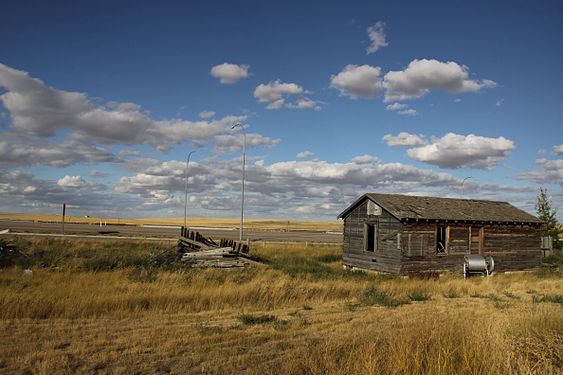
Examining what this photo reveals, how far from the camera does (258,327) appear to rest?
9.28 m

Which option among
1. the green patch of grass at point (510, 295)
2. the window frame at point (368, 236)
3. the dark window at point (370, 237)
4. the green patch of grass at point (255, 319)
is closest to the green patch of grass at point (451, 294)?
the green patch of grass at point (510, 295)

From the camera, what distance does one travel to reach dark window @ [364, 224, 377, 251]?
79.6 ft

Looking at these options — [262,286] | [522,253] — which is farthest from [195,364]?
[522,253]

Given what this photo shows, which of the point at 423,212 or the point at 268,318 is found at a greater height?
the point at 423,212

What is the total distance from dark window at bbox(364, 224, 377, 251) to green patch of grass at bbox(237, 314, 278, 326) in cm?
1463

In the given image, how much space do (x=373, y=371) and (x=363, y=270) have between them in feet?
65.8

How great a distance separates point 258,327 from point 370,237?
18.1m

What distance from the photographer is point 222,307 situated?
12.0m

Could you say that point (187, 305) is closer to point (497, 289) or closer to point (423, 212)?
point (497, 289)

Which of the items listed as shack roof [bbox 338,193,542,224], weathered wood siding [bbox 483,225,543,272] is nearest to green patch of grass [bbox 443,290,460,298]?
shack roof [bbox 338,193,542,224]

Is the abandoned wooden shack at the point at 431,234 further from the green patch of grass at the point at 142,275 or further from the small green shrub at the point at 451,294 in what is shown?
the green patch of grass at the point at 142,275

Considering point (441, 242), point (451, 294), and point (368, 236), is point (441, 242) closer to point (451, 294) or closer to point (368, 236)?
point (368, 236)

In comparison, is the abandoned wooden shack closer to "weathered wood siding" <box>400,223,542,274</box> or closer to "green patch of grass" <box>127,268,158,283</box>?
"weathered wood siding" <box>400,223,542,274</box>

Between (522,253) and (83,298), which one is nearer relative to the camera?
(83,298)
